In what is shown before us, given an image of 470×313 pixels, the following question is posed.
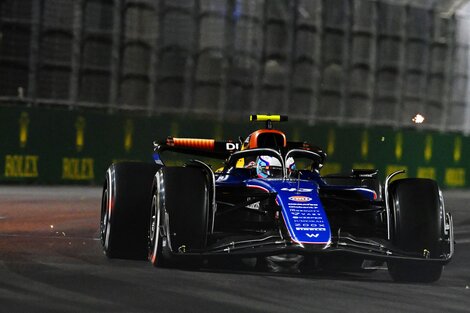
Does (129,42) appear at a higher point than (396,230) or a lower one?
higher

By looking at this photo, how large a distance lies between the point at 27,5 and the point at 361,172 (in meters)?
15.9

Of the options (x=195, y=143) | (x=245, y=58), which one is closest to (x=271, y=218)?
(x=195, y=143)

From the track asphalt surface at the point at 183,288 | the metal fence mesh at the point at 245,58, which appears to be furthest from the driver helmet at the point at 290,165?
the metal fence mesh at the point at 245,58

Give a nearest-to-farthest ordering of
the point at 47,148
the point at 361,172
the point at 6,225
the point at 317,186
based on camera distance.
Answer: the point at 317,186, the point at 361,172, the point at 6,225, the point at 47,148

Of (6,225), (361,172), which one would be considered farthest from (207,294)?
(6,225)

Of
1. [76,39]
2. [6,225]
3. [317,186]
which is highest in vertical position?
[76,39]

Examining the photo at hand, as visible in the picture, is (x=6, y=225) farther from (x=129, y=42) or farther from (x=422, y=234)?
(x=129, y=42)

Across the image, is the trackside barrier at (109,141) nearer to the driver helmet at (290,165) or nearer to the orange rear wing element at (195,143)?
the orange rear wing element at (195,143)

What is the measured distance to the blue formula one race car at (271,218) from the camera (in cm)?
888

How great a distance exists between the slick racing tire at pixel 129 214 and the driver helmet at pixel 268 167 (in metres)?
1.01

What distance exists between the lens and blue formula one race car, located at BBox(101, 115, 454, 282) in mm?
8875

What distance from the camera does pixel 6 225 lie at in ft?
46.6

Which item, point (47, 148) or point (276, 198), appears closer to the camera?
point (276, 198)

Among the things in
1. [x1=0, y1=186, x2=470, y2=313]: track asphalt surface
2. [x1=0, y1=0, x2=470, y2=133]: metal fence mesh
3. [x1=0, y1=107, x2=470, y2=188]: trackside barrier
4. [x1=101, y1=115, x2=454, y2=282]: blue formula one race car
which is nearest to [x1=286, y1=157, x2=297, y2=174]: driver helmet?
[x1=101, y1=115, x2=454, y2=282]: blue formula one race car
